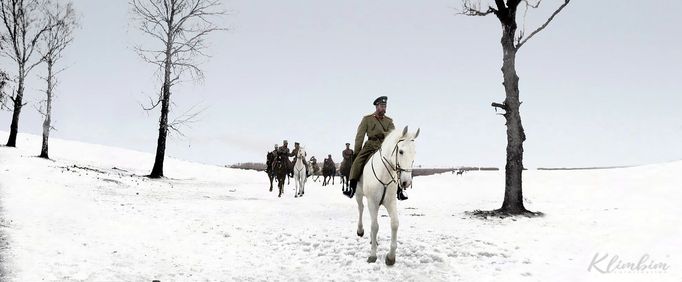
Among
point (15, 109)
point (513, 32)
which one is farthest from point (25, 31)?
point (513, 32)

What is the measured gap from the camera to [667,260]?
8.75 metres

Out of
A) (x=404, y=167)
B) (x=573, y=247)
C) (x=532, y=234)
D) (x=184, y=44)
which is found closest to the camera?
(x=404, y=167)

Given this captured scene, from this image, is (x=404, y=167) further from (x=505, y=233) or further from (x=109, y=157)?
(x=109, y=157)

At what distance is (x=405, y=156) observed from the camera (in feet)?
25.5

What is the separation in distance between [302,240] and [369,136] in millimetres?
2655

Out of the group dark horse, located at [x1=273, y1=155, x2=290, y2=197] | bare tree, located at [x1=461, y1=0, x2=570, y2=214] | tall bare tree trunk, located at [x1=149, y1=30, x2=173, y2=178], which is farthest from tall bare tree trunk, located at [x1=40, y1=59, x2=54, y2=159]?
bare tree, located at [x1=461, y1=0, x2=570, y2=214]

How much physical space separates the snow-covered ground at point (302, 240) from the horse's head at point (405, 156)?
5.63ft

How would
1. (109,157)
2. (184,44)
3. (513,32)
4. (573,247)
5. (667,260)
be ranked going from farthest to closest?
(109,157) → (184,44) → (513,32) → (573,247) → (667,260)

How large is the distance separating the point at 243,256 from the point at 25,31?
30.9 metres

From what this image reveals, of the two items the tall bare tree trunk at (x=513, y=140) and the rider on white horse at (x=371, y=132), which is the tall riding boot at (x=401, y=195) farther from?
the tall bare tree trunk at (x=513, y=140)

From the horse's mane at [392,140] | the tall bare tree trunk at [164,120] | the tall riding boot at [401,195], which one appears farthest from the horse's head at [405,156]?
the tall bare tree trunk at [164,120]

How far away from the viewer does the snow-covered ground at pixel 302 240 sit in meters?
8.38

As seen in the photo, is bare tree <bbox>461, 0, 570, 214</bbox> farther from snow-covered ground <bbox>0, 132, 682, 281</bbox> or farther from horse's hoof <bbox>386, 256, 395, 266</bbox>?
horse's hoof <bbox>386, 256, 395, 266</bbox>

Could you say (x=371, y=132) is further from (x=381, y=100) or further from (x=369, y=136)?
(x=381, y=100)
